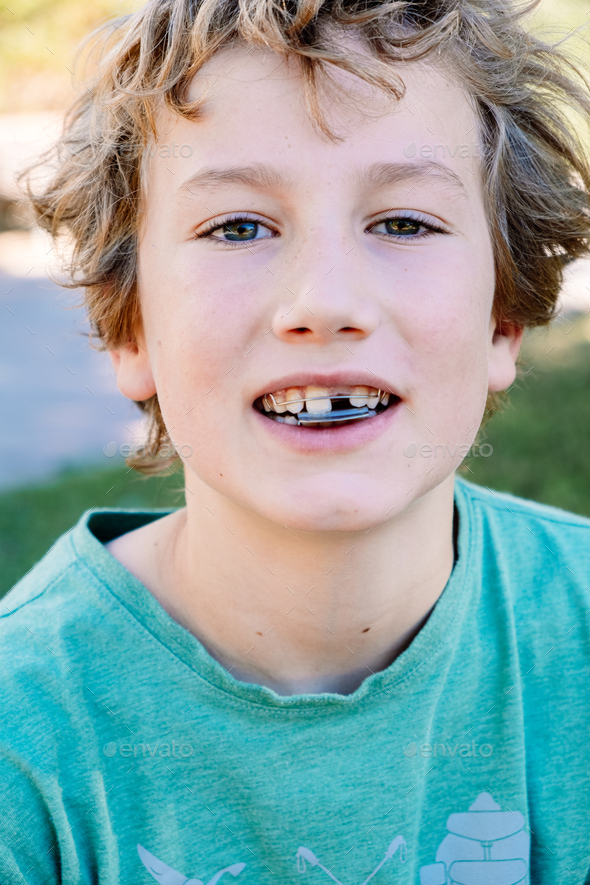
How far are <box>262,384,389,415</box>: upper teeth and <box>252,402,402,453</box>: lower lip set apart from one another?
0.03 metres

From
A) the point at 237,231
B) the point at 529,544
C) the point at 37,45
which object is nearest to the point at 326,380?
the point at 237,231

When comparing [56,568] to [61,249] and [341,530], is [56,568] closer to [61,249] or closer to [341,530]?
[341,530]

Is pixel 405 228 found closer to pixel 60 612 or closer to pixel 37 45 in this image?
pixel 60 612

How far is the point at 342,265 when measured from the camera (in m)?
1.60

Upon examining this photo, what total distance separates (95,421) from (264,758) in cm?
573

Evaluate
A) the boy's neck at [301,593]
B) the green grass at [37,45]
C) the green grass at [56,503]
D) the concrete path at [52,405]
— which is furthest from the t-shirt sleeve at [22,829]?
the green grass at [37,45]

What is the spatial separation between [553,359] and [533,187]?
5357 millimetres

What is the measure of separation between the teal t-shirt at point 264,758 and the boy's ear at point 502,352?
0.52 meters

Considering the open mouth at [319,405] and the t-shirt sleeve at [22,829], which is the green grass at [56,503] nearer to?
the t-shirt sleeve at [22,829]

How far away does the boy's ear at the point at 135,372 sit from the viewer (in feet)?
6.88

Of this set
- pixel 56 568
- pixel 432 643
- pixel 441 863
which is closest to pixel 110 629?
pixel 56 568

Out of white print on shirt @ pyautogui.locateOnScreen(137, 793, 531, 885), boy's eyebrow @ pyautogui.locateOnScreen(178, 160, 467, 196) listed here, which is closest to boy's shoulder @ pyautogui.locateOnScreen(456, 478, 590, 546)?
white print on shirt @ pyautogui.locateOnScreen(137, 793, 531, 885)

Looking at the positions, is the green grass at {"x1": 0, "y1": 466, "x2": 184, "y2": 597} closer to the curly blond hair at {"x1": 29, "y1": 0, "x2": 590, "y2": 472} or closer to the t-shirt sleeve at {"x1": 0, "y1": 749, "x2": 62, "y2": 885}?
the curly blond hair at {"x1": 29, "y1": 0, "x2": 590, "y2": 472}

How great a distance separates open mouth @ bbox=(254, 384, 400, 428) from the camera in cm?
165
